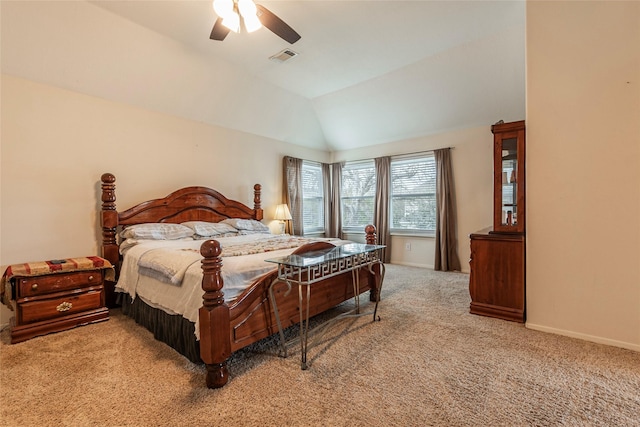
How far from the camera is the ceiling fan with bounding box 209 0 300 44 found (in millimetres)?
2092

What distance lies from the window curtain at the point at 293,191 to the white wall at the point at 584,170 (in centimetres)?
372

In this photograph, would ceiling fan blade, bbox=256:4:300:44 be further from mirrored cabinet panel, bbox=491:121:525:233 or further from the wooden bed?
mirrored cabinet panel, bbox=491:121:525:233

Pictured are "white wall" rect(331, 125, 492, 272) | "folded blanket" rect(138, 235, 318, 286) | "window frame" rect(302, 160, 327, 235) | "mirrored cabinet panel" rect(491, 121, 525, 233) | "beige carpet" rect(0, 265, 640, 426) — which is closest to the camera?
"beige carpet" rect(0, 265, 640, 426)

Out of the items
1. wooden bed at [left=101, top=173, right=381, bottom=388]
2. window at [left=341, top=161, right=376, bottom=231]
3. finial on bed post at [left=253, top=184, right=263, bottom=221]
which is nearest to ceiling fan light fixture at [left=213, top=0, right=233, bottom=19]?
wooden bed at [left=101, top=173, right=381, bottom=388]

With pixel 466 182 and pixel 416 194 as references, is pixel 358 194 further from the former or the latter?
pixel 466 182

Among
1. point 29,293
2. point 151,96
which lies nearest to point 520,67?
point 151,96

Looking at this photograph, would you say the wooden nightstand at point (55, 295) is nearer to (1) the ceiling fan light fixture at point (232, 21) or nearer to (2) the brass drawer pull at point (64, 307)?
(2) the brass drawer pull at point (64, 307)

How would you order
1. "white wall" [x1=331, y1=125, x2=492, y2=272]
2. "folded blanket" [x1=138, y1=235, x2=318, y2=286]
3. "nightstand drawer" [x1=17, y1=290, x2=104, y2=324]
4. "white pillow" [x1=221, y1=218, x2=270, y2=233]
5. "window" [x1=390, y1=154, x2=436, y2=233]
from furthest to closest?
"window" [x1=390, y1=154, x2=436, y2=233], "white wall" [x1=331, y1=125, x2=492, y2=272], "white pillow" [x1=221, y1=218, x2=270, y2=233], "nightstand drawer" [x1=17, y1=290, x2=104, y2=324], "folded blanket" [x1=138, y1=235, x2=318, y2=286]

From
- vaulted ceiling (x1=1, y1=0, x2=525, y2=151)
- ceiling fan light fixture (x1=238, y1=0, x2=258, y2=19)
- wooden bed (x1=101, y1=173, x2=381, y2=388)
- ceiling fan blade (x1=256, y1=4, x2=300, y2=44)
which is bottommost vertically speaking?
wooden bed (x1=101, y1=173, x2=381, y2=388)

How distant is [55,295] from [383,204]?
473cm

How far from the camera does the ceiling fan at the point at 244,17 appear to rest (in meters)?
2.09

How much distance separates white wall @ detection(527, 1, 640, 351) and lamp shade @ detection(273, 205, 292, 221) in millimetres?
Answer: 3480

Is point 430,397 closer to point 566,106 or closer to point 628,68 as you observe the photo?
point 566,106

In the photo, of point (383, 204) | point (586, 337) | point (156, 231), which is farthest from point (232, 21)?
point (383, 204)
